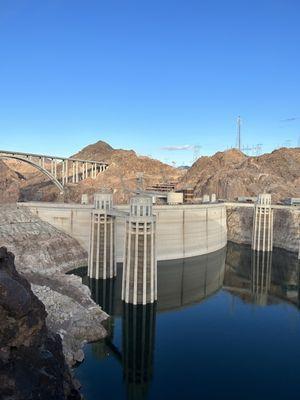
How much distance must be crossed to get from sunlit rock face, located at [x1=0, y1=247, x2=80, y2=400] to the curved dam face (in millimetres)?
45694

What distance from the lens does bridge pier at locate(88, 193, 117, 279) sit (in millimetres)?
59816

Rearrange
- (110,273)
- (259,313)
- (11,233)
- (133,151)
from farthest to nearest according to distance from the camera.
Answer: (133,151) < (11,233) < (110,273) < (259,313)

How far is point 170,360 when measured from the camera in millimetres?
37594

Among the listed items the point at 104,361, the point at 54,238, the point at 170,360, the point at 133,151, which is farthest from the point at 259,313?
the point at 133,151

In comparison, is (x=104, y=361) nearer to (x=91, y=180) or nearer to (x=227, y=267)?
(x=227, y=267)

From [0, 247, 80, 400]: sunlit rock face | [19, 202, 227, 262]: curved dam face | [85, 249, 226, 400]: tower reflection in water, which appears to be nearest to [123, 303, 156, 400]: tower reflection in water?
[85, 249, 226, 400]: tower reflection in water

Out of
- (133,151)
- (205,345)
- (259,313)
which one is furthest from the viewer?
(133,151)

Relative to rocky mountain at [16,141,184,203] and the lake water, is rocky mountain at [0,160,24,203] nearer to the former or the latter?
rocky mountain at [16,141,184,203]

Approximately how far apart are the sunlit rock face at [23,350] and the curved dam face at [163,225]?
4569 cm

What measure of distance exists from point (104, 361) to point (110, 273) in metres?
24.8

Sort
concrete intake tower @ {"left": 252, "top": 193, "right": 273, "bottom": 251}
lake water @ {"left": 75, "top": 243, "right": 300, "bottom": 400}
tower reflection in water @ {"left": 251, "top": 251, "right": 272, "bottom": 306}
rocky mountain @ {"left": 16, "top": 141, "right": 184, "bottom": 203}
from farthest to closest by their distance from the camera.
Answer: rocky mountain @ {"left": 16, "top": 141, "right": 184, "bottom": 203}, concrete intake tower @ {"left": 252, "top": 193, "right": 273, "bottom": 251}, tower reflection in water @ {"left": 251, "top": 251, "right": 272, "bottom": 306}, lake water @ {"left": 75, "top": 243, "right": 300, "bottom": 400}

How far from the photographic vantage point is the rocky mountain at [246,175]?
12475 centimetres

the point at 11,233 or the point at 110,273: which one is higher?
the point at 11,233

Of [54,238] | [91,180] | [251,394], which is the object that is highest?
[91,180]
